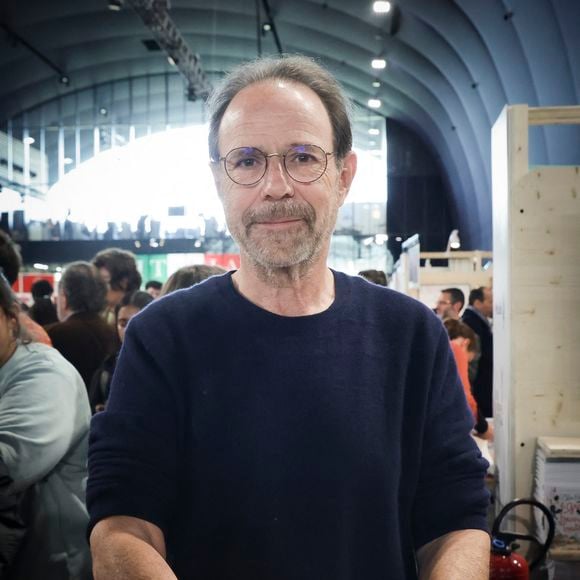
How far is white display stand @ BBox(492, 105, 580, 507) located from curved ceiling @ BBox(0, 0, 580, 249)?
6.80m

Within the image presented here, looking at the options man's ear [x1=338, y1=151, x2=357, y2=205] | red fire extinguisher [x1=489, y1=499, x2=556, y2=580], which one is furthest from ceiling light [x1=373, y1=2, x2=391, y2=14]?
man's ear [x1=338, y1=151, x2=357, y2=205]

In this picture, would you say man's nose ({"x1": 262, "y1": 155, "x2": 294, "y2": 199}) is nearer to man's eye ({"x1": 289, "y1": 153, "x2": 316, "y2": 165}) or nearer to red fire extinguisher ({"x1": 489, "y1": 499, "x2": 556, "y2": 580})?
man's eye ({"x1": 289, "y1": 153, "x2": 316, "y2": 165})

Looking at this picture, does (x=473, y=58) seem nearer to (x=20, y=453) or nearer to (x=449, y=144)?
(x=449, y=144)

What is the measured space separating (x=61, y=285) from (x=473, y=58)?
37.8 feet

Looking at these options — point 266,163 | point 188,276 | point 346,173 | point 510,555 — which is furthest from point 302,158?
point 510,555

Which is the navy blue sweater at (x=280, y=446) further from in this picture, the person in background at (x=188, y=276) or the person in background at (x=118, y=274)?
the person in background at (x=118, y=274)

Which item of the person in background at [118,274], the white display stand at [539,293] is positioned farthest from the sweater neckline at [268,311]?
the person in background at [118,274]

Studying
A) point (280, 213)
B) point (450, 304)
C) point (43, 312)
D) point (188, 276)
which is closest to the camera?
point (280, 213)

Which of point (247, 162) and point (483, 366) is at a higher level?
point (247, 162)

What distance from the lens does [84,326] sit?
141 inches

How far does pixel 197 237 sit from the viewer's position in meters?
21.5

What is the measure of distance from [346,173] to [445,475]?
25.0 inches

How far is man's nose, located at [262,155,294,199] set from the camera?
131 centimetres

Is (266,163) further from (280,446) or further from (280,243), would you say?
(280,446)
